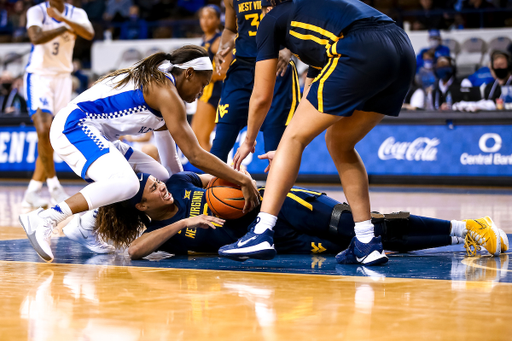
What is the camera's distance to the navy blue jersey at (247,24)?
205 inches

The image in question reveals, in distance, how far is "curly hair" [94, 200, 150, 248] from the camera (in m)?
4.04

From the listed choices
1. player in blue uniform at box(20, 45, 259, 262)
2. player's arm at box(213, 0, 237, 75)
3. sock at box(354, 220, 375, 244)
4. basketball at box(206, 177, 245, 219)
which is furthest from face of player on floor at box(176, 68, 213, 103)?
player's arm at box(213, 0, 237, 75)

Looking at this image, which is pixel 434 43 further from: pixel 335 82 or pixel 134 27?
pixel 335 82

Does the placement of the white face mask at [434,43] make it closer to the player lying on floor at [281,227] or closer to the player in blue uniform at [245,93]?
the player in blue uniform at [245,93]

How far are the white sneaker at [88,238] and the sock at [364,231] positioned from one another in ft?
5.44

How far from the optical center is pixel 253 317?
2393mm

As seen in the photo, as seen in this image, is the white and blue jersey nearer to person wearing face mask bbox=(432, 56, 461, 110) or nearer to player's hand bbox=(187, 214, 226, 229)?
player's hand bbox=(187, 214, 226, 229)

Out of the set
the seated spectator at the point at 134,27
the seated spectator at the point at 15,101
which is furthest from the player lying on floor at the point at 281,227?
the seated spectator at the point at 134,27

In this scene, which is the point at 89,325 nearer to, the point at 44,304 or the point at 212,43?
the point at 44,304

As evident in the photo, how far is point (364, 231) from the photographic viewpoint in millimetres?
3639

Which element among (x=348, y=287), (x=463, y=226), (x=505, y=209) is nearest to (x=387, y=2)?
(x=505, y=209)

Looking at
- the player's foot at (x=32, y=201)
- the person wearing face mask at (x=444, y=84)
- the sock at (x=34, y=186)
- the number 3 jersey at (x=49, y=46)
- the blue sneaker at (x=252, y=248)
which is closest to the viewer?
the blue sneaker at (x=252, y=248)

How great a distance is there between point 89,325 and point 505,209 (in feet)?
18.1

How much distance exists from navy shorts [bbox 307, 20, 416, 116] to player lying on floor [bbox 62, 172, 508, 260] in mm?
790
